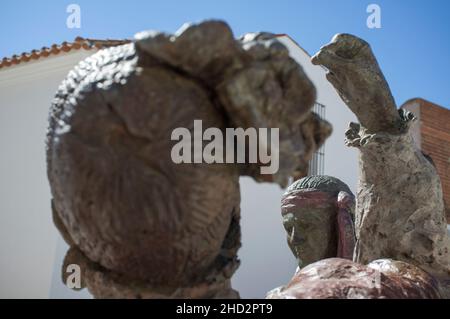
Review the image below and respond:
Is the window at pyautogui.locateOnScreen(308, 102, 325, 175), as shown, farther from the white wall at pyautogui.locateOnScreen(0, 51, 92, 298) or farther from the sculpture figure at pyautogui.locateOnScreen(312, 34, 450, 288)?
the sculpture figure at pyautogui.locateOnScreen(312, 34, 450, 288)

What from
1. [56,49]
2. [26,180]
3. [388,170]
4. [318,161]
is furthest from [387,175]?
[318,161]

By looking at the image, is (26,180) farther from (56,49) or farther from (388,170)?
(388,170)

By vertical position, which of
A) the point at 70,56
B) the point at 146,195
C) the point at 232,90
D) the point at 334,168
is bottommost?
the point at 146,195

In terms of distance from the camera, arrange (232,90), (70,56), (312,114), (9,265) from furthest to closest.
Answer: (9,265)
(70,56)
(312,114)
(232,90)

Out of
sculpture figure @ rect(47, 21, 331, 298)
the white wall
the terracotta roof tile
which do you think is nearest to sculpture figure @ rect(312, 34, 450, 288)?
sculpture figure @ rect(47, 21, 331, 298)

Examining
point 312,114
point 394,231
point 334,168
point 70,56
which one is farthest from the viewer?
point 334,168

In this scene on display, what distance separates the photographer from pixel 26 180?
5855mm

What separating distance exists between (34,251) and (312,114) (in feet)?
17.5

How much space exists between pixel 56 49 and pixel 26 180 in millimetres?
1471

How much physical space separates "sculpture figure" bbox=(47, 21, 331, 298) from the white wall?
4.90m

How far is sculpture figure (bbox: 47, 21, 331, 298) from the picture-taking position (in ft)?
2.25

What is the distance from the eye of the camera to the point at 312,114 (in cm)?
80
